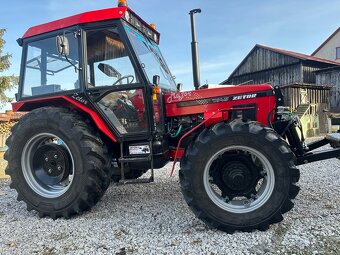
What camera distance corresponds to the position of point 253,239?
2947mm

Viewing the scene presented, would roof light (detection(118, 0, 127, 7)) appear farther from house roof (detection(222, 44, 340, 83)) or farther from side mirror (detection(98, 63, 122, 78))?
house roof (detection(222, 44, 340, 83))

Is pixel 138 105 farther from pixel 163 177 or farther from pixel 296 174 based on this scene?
pixel 163 177

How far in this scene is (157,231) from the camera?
3.28 meters

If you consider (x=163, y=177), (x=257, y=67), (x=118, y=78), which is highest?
(x=257, y=67)

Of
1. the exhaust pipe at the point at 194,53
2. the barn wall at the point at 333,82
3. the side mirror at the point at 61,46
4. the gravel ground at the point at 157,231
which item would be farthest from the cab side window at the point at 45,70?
the barn wall at the point at 333,82

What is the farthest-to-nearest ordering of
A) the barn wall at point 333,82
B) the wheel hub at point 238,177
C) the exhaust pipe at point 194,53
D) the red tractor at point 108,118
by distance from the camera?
the barn wall at point 333,82 < the exhaust pipe at point 194,53 < the red tractor at point 108,118 < the wheel hub at point 238,177

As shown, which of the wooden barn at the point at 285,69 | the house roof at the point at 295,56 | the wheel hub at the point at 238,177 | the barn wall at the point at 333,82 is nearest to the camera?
the wheel hub at the point at 238,177

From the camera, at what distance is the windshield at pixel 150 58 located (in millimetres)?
3973

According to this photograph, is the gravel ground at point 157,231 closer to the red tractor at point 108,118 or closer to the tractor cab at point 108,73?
→ the red tractor at point 108,118

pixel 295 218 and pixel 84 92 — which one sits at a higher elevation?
pixel 84 92

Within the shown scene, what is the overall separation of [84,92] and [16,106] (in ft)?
3.68

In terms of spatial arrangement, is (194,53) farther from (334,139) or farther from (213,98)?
(334,139)

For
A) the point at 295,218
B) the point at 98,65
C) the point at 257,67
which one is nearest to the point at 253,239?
the point at 295,218

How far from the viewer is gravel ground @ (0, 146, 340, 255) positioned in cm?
283
